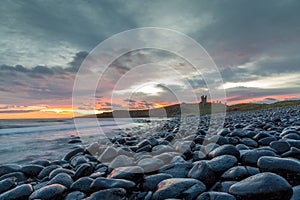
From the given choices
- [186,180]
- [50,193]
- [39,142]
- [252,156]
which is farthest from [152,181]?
[39,142]

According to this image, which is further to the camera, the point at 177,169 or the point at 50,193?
the point at 177,169

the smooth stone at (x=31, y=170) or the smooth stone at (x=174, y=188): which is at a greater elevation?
the smooth stone at (x=174, y=188)

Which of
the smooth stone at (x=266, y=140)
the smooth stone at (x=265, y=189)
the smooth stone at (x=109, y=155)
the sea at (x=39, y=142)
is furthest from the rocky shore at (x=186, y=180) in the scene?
the sea at (x=39, y=142)

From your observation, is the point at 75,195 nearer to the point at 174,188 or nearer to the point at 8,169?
the point at 174,188

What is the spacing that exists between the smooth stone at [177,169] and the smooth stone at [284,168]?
90cm

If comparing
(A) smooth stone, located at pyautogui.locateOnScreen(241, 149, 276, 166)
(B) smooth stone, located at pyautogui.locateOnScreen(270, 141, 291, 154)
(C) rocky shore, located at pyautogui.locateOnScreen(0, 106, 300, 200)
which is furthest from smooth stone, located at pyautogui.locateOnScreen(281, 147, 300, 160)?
(A) smooth stone, located at pyautogui.locateOnScreen(241, 149, 276, 166)

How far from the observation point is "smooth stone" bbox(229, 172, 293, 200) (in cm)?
177

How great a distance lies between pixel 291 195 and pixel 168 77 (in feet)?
31.2

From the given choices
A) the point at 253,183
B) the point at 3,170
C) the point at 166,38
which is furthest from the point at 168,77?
the point at 253,183

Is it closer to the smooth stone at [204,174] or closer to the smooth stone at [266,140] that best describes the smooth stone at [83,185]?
the smooth stone at [204,174]

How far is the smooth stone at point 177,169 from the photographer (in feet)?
8.80

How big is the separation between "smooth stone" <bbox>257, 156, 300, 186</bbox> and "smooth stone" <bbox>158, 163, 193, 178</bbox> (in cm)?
90

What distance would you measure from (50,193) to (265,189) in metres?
2.27

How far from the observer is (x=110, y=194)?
2.12m
